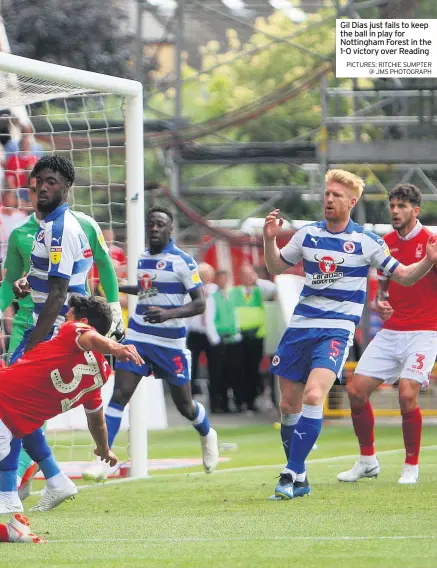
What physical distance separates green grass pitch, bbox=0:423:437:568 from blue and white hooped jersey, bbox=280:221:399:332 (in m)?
1.17

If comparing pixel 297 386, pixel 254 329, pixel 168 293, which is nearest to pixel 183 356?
pixel 168 293

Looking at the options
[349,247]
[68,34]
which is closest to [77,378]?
[349,247]

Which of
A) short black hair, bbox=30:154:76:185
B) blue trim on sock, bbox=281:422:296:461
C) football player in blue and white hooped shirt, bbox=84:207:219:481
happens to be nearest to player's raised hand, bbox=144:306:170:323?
football player in blue and white hooped shirt, bbox=84:207:219:481

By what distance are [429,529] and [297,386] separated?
2.31 meters

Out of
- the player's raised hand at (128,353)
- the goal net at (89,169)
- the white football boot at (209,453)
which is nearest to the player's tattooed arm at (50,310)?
the player's raised hand at (128,353)

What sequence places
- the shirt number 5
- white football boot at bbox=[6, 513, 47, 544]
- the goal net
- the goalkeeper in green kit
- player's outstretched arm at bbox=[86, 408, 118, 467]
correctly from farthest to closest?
the goal net, the goalkeeper in green kit, player's outstretched arm at bbox=[86, 408, 118, 467], the shirt number 5, white football boot at bbox=[6, 513, 47, 544]

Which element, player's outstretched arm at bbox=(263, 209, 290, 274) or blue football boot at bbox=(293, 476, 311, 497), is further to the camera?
player's outstretched arm at bbox=(263, 209, 290, 274)

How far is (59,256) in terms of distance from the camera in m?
8.38

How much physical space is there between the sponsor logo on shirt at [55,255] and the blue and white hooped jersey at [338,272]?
1.68m

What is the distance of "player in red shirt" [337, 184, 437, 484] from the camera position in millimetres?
9727

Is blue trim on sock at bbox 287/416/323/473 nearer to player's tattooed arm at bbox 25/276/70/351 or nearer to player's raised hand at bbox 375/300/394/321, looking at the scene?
player's raised hand at bbox 375/300/394/321

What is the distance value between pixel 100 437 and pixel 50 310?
2.95ft

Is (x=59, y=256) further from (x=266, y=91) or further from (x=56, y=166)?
(x=266, y=91)

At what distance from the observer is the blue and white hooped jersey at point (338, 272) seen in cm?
884
